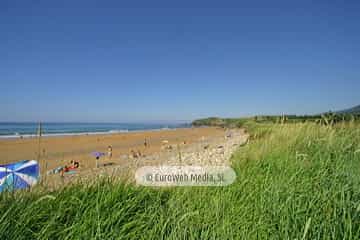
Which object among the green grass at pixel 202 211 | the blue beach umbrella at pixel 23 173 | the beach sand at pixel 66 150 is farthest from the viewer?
the beach sand at pixel 66 150

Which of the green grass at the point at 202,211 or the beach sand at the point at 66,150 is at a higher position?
the green grass at the point at 202,211

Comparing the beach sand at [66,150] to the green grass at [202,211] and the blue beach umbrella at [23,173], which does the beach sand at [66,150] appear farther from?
the green grass at [202,211]

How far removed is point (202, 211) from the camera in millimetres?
2014

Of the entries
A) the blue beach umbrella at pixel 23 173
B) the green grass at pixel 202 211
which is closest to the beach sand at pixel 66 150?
the blue beach umbrella at pixel 23 173

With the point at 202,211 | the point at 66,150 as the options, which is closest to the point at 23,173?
the point at 202,211

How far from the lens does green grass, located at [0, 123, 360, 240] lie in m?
1.56

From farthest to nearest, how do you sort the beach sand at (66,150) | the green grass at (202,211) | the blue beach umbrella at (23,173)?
1. the beach sand at (66,150)
2. the blue beach umbrella at (23,173)
3. the green grass at (202,211)

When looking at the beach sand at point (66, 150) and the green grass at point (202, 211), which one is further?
the beach sand at point (66, 150)

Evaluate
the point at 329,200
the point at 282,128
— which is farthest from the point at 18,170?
the point at 282,128

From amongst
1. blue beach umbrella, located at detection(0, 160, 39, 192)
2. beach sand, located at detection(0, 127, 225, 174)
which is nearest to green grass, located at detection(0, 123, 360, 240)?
blue beach umbrella, located at detection(0, 160, 39, 192)

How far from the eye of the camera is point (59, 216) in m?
1.75

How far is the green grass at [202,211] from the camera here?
61.4 inches

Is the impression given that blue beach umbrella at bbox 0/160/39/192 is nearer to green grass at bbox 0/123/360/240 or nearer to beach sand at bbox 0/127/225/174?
green grass at bbox 0/123/360/240

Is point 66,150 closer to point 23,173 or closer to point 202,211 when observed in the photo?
point 23,173
